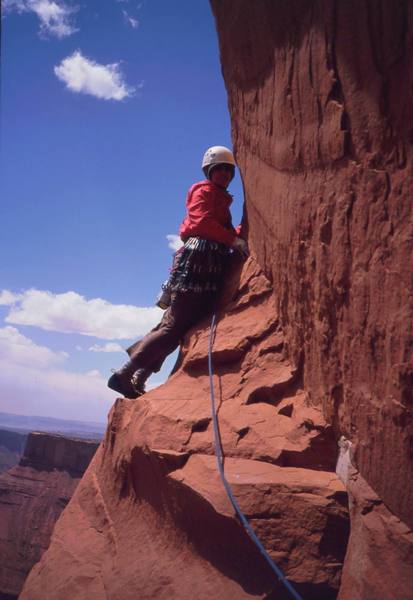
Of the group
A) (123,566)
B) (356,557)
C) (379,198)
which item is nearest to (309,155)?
(379,198)

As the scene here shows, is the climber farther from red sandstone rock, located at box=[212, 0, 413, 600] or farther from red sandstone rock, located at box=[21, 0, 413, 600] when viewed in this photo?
red sandstone rock, located at box=[212, 0, 413, 600]

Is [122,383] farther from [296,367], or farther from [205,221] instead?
[296,367]

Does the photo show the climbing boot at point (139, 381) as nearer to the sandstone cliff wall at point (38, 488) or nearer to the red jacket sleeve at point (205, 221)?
the red jacket sleeve at point (205, 221)

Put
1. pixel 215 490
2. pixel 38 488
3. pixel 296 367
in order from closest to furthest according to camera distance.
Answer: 1. pixel 215 490
2. pixel 296 367
3. pixel 38 488

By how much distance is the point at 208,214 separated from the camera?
4.49 meters

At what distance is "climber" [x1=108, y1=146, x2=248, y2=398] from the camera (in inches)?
176

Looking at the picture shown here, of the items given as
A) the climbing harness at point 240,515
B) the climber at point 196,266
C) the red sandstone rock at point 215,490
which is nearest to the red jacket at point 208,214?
the climber at point 196,266

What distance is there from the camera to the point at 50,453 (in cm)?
3091

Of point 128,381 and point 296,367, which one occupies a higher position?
point 296,367

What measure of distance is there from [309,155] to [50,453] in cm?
3182

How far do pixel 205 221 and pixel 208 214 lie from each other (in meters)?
0.08

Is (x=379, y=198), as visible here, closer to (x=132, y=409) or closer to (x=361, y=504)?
(x=361, y=504)

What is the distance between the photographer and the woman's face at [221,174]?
4.69 metres

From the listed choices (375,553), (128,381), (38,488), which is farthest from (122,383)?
(38,488)
